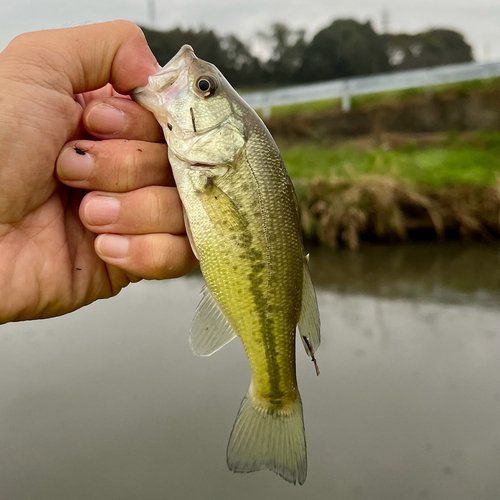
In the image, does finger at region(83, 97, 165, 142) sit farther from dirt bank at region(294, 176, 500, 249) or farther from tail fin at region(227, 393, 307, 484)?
dirt bank at region(294, 176, 500, 249)

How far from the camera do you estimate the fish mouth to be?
1828mm

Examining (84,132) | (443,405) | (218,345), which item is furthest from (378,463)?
(84,132)

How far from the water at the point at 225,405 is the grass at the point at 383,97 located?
10.3 meters

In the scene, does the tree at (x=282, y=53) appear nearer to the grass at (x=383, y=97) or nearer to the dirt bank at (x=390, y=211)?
the grass at (x=383, y=97)

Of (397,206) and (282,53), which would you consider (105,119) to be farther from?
(282,53)

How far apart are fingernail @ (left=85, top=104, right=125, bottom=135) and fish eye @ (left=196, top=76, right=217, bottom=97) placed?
38 centimetres

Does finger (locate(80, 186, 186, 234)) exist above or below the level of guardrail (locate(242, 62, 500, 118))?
above

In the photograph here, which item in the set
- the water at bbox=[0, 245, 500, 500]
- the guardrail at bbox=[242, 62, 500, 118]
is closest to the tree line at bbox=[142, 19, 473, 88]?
the guardrail at bbox=[242, 62, 500, 118]

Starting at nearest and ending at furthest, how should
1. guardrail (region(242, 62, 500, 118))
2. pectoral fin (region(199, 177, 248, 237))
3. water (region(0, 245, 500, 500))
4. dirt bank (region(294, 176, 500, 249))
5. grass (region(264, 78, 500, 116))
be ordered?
pectoral fin (region(199, 177, 248, 237)), water (region(0, 245, 500, 500)), dirt bank (region(294, 176, 500, 249)), grass (region(264, 78, 500, 116)), guardrail (region(242, 62, 500, 118))

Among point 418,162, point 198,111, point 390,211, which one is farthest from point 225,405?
point 418,162

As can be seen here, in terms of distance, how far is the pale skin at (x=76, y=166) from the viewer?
194 centimetres

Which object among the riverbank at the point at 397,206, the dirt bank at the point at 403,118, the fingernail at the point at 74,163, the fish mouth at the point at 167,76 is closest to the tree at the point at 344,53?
the dirt bank at the point at 403,118

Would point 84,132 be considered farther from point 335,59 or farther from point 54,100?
point 335,59

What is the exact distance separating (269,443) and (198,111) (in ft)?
4.43
